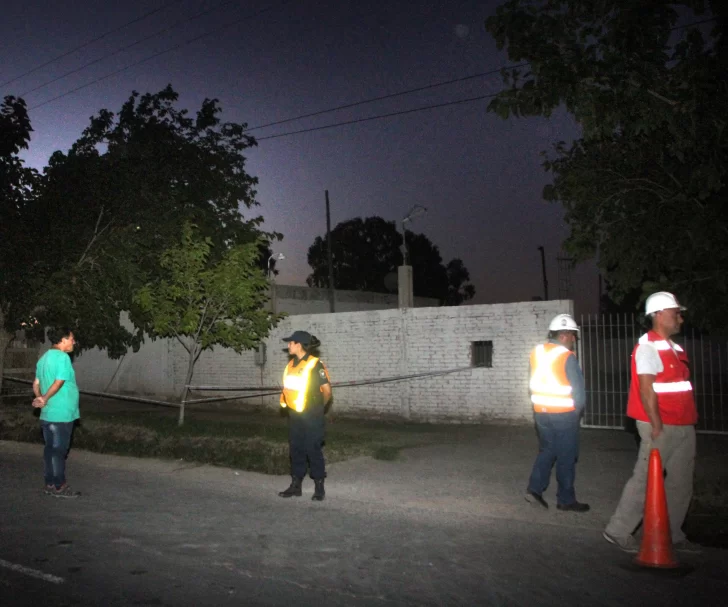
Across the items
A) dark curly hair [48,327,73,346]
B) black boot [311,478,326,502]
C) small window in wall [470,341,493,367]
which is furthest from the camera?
small window in wall [470,341,493,367]

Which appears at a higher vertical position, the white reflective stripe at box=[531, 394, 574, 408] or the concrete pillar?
the concrete pillar

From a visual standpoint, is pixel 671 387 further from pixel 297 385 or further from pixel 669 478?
pixel 297 385

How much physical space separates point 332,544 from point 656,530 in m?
2.62

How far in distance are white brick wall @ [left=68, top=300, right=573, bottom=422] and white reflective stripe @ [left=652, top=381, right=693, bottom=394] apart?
797 centimetres

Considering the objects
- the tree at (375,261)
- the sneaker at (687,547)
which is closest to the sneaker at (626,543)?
the sneaker at (687,547)

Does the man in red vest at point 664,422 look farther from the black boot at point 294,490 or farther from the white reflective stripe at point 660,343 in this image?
the black boot at point 294,490

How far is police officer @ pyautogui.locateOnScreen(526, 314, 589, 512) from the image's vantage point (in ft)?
24.2

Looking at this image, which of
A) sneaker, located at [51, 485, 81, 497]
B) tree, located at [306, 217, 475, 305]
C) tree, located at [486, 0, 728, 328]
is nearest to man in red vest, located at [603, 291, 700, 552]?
tree, located at [486, 0, 728, 328]

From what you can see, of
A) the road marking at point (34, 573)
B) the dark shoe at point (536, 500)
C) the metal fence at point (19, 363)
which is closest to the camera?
the road marking at point (34, 573)

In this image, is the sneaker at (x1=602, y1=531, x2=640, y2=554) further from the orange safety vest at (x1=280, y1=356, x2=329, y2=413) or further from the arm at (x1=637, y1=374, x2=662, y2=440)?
the orange safety vest at (x1=280, y1=356, x2=329, y2=413)

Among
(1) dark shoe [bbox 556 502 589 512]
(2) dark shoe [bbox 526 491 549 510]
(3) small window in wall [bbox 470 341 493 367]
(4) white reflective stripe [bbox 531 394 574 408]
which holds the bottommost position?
(1) dark shoe [bbox 556 502 589 512]

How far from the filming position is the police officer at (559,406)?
7379 mm

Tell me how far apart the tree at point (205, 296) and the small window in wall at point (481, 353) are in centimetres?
417

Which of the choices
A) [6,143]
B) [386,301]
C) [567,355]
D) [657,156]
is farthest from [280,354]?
[386,301]
